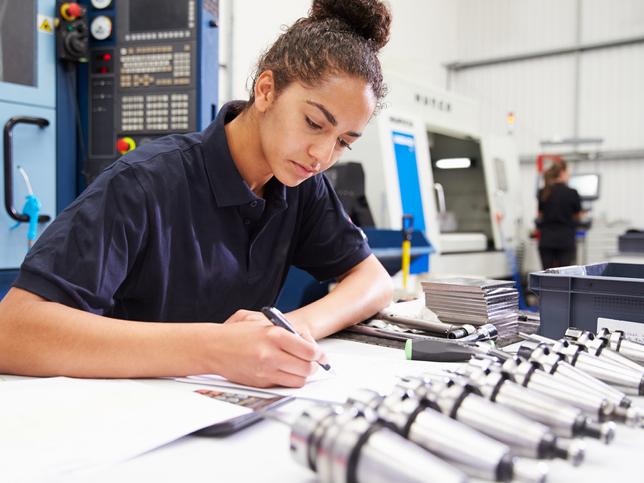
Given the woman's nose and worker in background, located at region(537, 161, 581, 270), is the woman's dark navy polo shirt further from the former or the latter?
worker in background, located at region(537, 161, 581, 270)

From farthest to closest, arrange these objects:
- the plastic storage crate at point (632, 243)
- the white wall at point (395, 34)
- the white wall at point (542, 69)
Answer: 1. the white wall at point (542, 69)
2. the white wall at point (395, 34)
3. the plastic storage crate at point (632, 243)

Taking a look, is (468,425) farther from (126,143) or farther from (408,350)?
(126,143)

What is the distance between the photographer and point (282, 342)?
729 mm

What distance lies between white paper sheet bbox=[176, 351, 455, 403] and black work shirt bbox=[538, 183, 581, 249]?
14.4 feet

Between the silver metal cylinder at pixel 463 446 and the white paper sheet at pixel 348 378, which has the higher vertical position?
the silver metal cylinder at pixel 463 446

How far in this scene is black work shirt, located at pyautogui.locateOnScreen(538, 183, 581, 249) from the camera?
4.85m

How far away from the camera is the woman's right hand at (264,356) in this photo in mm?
724

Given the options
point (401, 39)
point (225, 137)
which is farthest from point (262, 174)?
point (401, 39)

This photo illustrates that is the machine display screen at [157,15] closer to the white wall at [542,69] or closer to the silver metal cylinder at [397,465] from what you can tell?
the silver metal cylinder at [397,465]

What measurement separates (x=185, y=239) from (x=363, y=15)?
0.54 metres

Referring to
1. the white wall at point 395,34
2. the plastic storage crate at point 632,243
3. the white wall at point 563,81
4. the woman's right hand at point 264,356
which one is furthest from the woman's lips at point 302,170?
the white wall at point 563,81

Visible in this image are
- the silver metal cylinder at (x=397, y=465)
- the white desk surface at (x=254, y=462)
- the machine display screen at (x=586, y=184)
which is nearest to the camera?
the silver metal cylinder at (x=397, y=465)

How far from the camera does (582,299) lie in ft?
3.30

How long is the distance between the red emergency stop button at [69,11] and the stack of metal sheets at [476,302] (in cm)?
149
